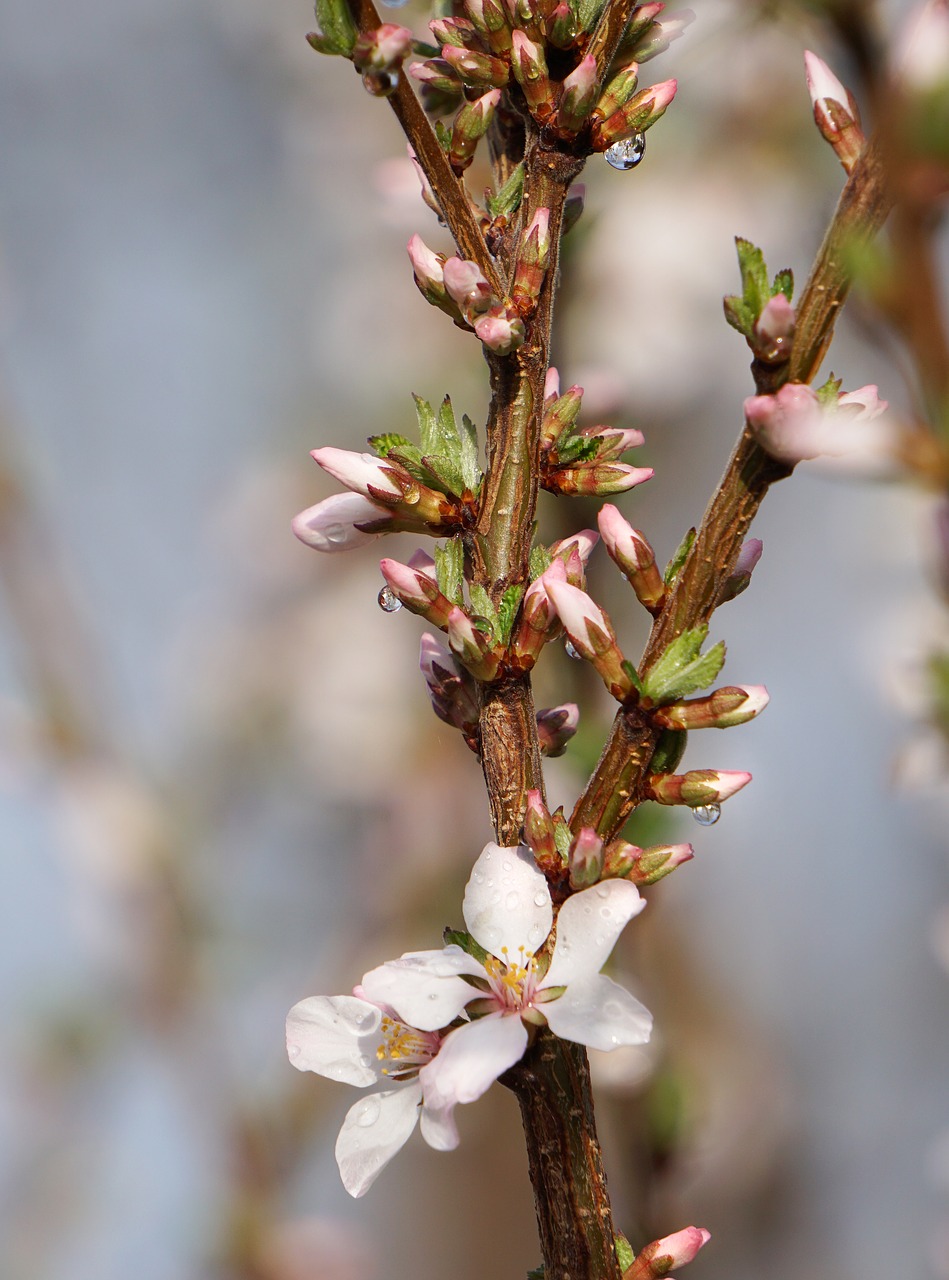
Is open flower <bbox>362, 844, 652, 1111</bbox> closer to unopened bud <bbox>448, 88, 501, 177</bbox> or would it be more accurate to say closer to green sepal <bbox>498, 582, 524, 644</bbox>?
green sepal <bbox>498, 582, 524, 644</bbox>

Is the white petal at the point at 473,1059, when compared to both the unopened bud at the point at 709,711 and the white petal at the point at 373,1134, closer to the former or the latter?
the white petal at the point at 373,1134

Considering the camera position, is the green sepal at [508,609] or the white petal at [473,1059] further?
the green sepal at [508,609]

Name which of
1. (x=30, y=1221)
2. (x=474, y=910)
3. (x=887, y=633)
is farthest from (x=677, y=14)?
(x=30, y=1221)

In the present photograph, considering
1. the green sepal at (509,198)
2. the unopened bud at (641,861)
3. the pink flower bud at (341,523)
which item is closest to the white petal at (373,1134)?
the unopened bud at (641,861)

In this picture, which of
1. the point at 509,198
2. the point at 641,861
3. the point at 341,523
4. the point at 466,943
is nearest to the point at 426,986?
the point at 466,943

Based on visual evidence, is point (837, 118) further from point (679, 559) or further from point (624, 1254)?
point (624, 1254)

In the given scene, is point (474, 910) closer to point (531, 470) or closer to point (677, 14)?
point (531, 470)

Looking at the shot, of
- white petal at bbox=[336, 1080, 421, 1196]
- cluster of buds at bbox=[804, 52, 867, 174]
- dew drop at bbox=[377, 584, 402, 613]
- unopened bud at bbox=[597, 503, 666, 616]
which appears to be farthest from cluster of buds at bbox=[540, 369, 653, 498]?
white petal at bbox=[336, 1080, 421, 1196]
